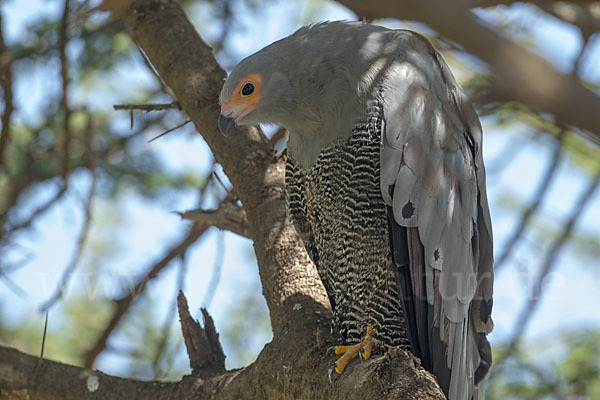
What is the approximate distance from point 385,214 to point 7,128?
8.73 feet

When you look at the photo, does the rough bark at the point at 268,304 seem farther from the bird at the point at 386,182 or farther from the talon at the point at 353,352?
the bird at the point at 386,182

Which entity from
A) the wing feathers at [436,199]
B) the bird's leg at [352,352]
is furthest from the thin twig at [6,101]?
the bird's leg at [352,352]

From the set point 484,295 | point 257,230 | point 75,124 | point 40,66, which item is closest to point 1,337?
point 75,124

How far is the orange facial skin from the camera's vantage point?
373 cm

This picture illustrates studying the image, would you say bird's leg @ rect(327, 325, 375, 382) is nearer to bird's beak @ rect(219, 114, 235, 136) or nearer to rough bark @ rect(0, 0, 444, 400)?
rough bark @ rect(0, 0, 444, 400)

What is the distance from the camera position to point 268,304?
3.85m

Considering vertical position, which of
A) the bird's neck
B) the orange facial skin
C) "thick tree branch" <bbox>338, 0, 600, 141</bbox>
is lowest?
"thick tree branch" <bbox>338, 0, 600, 141</bbox>

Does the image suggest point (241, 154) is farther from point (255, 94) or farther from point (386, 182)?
point (386, 182)

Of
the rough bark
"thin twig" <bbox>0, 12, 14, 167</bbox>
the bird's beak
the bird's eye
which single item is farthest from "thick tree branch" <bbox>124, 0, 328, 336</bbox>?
"thin twig" <bbox>0, 12, 14, 167</bbox>

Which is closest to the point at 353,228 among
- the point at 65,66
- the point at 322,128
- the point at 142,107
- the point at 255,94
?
the point at 322,128

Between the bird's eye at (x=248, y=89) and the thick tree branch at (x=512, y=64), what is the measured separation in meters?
2.38

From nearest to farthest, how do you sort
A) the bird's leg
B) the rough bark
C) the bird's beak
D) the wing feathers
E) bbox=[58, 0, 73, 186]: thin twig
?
the rough bark, the bird's leg, the wing feathers, the bird's beak, bbox=[58, 0, 73, 186]: thin twig

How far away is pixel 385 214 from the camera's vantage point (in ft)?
11.5

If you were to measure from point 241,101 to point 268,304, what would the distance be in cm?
112
